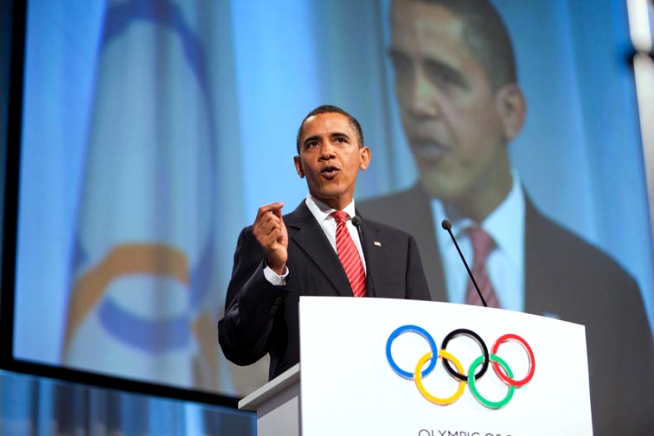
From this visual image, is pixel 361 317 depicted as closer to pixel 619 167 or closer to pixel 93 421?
pixel 93 421

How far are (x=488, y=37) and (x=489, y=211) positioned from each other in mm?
992

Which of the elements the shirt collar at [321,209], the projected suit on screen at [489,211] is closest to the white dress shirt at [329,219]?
the shirt collar at [321,209]

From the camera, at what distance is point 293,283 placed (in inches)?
103

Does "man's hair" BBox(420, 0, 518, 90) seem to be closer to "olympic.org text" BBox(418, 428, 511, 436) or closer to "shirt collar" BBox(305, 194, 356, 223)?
"shirt collar" BBox(305, 194, 356, 223)

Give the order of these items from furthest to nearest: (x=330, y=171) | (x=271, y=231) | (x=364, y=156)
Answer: (x=364, y=156) < (x=330, y=171) < (x=271, y=231)

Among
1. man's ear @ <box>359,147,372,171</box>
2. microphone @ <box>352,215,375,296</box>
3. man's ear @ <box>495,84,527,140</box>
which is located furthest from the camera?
man's ear @ <box>495,84,527,140</box>

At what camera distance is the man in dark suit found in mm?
2408

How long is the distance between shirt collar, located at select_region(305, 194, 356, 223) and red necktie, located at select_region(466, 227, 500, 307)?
232 cm

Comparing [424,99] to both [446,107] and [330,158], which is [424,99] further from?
[330,158]

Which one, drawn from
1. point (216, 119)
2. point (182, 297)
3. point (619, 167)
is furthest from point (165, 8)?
point (619, 167)

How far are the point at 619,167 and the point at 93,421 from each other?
10.8 ft

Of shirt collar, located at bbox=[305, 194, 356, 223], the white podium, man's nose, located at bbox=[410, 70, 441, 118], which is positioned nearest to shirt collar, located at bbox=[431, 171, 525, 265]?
man's nose, located at bbox=[410, 70, 441, 118]

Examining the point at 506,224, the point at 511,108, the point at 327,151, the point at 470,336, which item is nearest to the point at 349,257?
the point at 327,151

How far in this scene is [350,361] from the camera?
6.72ft
